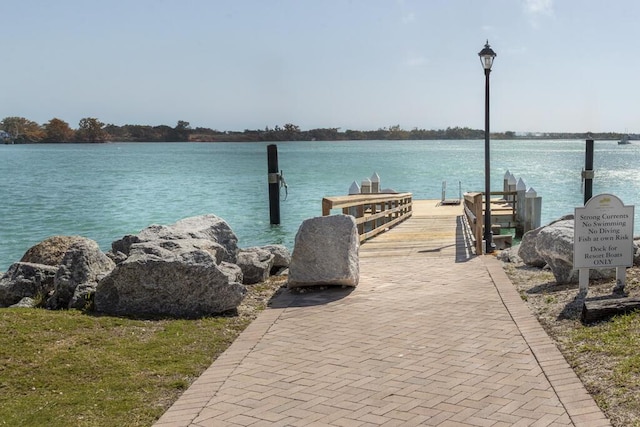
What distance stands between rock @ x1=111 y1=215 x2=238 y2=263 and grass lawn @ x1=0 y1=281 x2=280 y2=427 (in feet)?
9.78

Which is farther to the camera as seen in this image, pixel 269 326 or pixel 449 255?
pixel 449 255

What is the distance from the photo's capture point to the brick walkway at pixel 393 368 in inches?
202

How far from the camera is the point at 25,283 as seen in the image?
948 centimetres

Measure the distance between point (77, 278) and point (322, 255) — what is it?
317 centimetres

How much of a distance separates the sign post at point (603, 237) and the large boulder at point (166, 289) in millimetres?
4036

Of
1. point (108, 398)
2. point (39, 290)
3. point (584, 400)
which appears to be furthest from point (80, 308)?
point (584, 400)

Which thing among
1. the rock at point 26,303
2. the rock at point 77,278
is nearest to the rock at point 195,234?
the rock at point 77,278

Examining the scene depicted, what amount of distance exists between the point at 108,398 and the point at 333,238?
469 cm

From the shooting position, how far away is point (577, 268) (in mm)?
8391

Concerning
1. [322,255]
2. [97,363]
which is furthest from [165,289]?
[322,255]

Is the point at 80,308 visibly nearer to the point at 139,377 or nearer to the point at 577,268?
the point at 139,377

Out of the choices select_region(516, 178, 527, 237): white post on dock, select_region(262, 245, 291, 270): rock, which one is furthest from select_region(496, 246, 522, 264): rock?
select_region(516, 178, 527, 237): white post on dock

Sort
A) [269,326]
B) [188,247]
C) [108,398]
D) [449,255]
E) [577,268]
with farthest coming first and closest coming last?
1. [449,255]
2. [188,247]
3. [577,268]
4. [269,326]
5. [108,398]

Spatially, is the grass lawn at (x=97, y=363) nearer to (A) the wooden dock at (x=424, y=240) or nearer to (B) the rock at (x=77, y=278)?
(B) the rock at (x=77, y=278)
